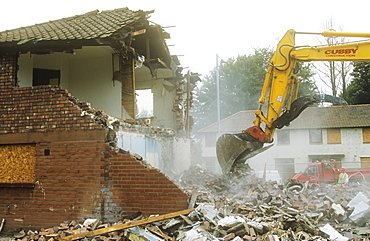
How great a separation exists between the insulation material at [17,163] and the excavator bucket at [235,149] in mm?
5327

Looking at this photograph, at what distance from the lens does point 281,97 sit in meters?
9.56

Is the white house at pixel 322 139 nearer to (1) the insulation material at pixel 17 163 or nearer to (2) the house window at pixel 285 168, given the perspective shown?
(2) the house window at pixel 285 168

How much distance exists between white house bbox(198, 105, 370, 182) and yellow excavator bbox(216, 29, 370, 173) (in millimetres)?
19808

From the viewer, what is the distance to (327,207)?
748 centimetres

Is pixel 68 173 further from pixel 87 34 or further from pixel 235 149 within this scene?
pixel 235 149

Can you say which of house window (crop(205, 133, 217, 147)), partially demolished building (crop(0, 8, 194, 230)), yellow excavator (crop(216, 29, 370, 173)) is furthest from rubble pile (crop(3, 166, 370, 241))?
house window (crop(205, 133, 217, 147))

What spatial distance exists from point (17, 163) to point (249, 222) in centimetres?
537

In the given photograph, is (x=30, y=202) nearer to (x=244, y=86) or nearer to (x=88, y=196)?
(x=88, y=196)

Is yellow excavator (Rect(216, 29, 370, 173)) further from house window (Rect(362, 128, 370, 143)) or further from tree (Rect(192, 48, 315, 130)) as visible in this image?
tree (Rect(192, 48, 315, 130))

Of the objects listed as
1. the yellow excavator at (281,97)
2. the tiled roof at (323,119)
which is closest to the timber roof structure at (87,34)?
the yellow excavator at (281,97)

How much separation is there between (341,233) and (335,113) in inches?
1102

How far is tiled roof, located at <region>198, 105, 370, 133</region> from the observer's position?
100ft

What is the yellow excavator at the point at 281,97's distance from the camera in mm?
8938

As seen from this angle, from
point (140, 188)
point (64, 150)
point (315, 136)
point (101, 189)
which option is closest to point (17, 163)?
point (64, 150)
